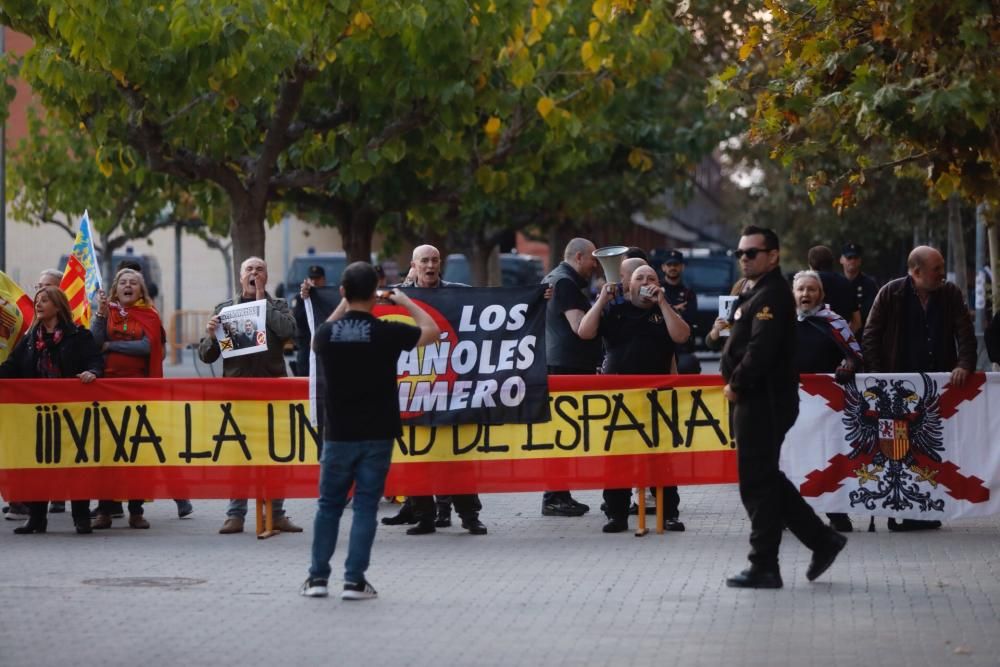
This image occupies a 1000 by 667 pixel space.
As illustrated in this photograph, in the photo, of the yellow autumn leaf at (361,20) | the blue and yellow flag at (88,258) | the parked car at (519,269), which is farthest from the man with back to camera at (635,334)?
the parked car at (519,269)

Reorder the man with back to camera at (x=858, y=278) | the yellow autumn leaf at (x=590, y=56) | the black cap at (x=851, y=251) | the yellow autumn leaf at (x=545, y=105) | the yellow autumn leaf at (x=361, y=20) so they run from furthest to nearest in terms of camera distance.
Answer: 1. the yellow autumn leaf at (x=545, y=105)
2. the yellow autumn leaf at (x=590, y=56)
3. the yellow autumn leaf at (x=361, y=20)
4. the black cap at (x=851, y=251)
5. the man with back to camera at (x=858, y=278)

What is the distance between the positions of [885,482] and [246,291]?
454cm

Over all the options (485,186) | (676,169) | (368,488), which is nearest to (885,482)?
(368,488)

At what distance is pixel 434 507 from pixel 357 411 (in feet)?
10.6

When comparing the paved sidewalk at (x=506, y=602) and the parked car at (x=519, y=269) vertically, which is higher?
the parked car at (x=519, y=269)

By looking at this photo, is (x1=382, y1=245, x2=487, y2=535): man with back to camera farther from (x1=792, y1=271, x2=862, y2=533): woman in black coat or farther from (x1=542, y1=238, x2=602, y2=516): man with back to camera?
(x1=792, y1=271, x2=862, y2=533): woman in black coat

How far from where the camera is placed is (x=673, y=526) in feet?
40.4

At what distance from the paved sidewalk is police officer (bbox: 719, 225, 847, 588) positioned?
203 mm

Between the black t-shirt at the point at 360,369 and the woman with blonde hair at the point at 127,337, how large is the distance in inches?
160

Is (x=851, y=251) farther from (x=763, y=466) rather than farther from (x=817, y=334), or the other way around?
(x=763, y=466)

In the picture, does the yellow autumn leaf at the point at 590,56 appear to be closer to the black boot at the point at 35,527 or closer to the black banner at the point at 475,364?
the black banner at the point at 475,364

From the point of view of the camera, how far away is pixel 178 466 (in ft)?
40.3

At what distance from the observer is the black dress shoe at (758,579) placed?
9.66 metres

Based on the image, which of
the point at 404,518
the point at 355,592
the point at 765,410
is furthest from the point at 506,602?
the point at 404,518
